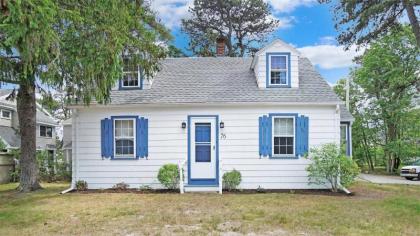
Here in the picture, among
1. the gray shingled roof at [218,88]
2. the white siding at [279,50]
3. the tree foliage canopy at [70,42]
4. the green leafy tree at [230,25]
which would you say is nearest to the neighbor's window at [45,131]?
the green leafy tree at [230,25]

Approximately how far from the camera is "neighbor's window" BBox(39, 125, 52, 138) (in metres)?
31.8

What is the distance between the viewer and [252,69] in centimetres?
1506

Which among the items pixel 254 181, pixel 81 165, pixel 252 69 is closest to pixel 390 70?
pixel 252 69

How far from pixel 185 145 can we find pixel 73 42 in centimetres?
525

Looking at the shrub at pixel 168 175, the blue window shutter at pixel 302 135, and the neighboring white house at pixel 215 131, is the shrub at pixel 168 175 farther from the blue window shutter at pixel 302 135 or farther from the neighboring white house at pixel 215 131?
the blue window shutter at pixel 302 135

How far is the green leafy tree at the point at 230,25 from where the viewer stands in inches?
1255

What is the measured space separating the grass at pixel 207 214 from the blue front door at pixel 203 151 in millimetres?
1238

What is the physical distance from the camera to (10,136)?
27.5 meters

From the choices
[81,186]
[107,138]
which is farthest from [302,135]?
[81,186]

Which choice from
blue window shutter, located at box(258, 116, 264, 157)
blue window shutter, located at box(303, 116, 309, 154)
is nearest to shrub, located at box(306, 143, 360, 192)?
blue window shutter, located at box(303, 116, 309, 154)

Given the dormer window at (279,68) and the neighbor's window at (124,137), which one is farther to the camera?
the dormer window at (279,68)

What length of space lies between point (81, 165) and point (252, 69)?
22.6 feet

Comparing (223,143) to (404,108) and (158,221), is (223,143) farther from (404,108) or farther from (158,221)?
(404,108)

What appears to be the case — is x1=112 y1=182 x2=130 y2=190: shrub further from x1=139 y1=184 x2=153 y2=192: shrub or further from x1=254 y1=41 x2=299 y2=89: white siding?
x1=254 y1=41 x2=299 y2=89: white siding
